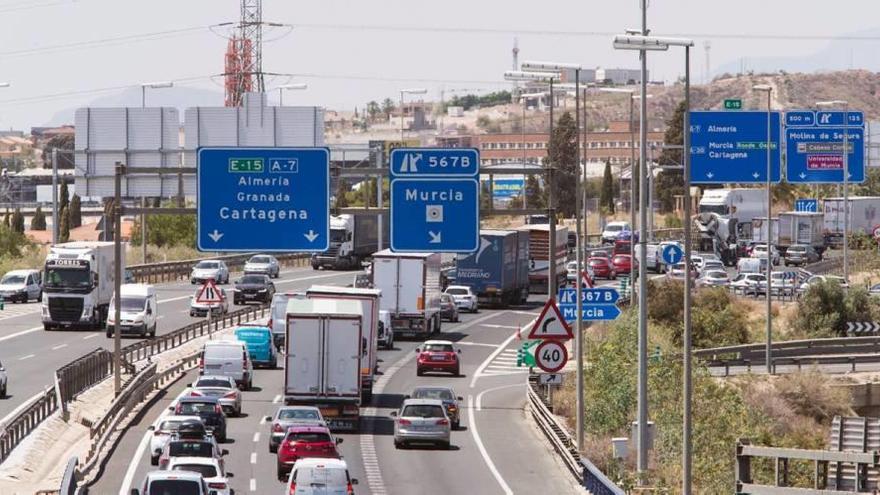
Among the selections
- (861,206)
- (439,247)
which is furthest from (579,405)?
(861,206)

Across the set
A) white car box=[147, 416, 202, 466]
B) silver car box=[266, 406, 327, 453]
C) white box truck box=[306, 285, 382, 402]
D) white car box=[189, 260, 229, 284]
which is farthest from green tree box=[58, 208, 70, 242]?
white car box=[147, 416, 202, 466]

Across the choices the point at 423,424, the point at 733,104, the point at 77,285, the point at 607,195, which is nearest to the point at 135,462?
the point at 423,424

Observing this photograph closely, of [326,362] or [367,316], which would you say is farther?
[367,316]

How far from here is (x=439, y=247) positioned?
38.8 metres

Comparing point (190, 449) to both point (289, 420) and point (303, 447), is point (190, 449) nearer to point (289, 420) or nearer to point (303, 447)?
point (303, 447)

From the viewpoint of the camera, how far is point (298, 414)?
42.7m

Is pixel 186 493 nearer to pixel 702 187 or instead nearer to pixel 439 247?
pixel 439 247

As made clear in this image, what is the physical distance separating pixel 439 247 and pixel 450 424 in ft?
32.3

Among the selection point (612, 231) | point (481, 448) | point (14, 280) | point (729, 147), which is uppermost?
point (729, 147)

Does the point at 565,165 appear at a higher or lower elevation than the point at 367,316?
higher

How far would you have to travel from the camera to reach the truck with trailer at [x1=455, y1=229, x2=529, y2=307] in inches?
3300

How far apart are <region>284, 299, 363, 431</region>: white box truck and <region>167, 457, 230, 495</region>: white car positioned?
13326 millimetres

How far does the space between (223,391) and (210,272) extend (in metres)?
45.7

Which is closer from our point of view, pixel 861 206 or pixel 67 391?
pixel 67 391
